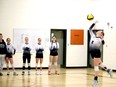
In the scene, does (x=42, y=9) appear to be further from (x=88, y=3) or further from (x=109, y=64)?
(x=109, y=64)

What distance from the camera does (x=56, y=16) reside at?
1947cm

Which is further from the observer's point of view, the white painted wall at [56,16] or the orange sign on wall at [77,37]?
the orange sign on wall at [77,37]

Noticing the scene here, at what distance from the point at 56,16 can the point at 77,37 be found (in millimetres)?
2255

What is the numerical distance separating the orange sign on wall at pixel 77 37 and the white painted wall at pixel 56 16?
0.77 feet

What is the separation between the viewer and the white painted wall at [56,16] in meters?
18.4

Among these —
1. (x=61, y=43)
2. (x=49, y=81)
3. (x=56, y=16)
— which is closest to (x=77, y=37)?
(x=61, y=43)

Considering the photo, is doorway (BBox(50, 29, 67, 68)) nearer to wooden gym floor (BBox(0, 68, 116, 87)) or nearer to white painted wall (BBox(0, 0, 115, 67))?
white painted wall (BBox(0, 0, 115, 67))

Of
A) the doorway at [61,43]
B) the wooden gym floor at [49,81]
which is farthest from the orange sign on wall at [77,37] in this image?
the wooden gym floor at [49,81]

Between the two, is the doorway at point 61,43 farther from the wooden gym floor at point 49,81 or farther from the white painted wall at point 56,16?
the wooden gym floor at point 49,81

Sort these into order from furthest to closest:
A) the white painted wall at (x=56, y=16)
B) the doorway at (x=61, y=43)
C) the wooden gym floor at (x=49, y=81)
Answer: the doorway at (x=61, y=43) → the white painted wall at (x=56, y=16) → the wooden gym floor at (x=49, y=81)

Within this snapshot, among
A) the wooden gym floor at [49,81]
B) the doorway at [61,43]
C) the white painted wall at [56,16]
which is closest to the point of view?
the wooden gym floor at [49,81]

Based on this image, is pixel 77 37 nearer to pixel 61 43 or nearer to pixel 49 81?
pixel 61 43

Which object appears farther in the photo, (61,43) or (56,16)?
(61,43)

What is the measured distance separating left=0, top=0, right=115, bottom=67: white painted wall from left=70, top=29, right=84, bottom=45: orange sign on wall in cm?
23
